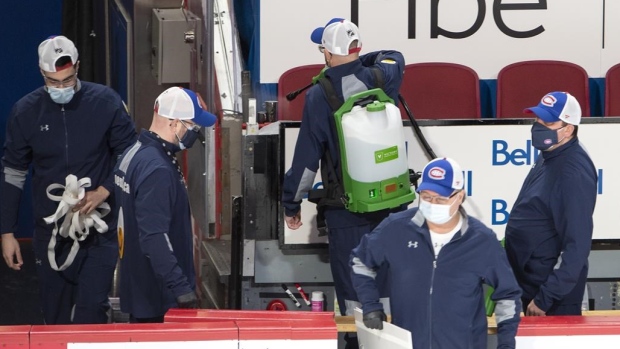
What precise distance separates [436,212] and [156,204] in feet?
4.69

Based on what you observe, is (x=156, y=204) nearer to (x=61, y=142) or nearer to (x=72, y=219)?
(x=72, y=219)

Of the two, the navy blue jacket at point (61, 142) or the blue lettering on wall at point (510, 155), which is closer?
the navy blue jacket at point (61, 142)

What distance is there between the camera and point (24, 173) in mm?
8242

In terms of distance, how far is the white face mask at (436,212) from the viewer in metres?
6.11

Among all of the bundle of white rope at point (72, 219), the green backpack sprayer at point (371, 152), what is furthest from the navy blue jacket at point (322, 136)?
the bundle of white rope at point (72, 219)

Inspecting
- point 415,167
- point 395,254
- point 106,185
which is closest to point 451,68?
point 415,167

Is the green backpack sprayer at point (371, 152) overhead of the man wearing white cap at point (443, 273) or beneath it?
overhead

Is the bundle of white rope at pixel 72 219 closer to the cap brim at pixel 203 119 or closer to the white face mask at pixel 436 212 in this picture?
the cap brim at pixel 203 119

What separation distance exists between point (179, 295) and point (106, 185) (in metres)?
1.81

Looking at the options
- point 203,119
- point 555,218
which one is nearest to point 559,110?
point 555,218

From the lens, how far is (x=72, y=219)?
26.5 feet

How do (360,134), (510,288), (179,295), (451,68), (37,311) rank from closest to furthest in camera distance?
(510,288)
(179,295)
(360,134)
(451,68)
(37,311)

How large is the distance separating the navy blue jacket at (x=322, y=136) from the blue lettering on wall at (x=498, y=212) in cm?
90

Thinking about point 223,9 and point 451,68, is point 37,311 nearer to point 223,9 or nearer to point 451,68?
point 223,9
